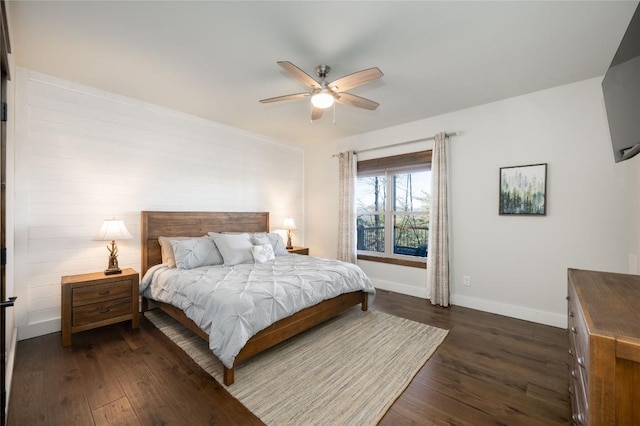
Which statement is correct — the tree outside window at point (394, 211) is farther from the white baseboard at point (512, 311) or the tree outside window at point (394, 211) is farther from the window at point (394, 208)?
the white baseboard at point (512, 311)

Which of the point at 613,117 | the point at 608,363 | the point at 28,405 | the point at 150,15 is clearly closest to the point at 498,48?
the point at 613,117

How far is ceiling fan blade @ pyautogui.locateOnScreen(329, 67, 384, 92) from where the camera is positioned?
2.09 meters

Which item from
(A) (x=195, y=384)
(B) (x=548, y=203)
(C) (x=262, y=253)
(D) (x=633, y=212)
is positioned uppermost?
(B) (x=548, y=203)

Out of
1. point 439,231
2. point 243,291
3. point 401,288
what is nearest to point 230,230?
point 243,291

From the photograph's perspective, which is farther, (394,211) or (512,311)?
(394,211)

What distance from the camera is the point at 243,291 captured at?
7.36 feet

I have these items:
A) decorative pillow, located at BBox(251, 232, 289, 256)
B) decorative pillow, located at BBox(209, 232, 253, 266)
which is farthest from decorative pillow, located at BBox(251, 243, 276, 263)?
decorative pillow, located at BBox(251, 232, 289, 256)

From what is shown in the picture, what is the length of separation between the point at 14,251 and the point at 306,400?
9.95 ft

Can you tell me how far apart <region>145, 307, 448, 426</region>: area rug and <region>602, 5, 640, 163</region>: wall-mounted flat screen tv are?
2062 millimetres

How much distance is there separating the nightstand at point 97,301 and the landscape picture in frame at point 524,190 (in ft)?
14.3

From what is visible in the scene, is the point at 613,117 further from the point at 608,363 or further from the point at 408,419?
the point at 408,419

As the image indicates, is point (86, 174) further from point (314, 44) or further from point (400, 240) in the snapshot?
point (400, 240)

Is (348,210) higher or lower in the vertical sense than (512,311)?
higher

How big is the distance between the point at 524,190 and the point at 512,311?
146 centimetres
